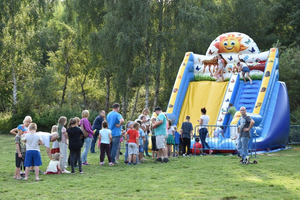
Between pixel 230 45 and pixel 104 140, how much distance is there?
9.31 m

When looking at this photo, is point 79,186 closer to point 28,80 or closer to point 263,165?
point 263,165

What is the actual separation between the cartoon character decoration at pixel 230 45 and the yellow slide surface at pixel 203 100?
1.58m

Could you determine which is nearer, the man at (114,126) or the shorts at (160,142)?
the man at (114,126)

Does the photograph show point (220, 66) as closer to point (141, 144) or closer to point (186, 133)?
point (186, 133)

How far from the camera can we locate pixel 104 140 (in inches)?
421

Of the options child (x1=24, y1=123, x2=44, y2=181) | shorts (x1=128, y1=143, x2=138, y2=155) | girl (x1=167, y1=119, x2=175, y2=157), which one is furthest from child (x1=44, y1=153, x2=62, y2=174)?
girl (x1=167, y1=119, x2=175, y2=157)

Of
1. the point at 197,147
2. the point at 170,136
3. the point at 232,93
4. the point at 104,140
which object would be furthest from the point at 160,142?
the point at 232,93

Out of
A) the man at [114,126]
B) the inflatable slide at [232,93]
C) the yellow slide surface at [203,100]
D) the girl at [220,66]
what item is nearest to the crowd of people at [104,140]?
the man at [114,126]

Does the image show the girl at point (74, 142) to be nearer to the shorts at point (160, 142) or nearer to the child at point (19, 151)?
the child at point (19, 151)

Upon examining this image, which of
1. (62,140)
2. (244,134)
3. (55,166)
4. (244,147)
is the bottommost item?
(55,166)

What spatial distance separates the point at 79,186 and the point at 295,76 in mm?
19754

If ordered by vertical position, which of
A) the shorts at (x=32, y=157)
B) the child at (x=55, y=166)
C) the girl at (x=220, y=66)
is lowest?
the child at (x=55, y=166)

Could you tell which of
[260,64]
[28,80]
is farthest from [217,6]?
[28,80]

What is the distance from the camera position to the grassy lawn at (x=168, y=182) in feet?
23.2
